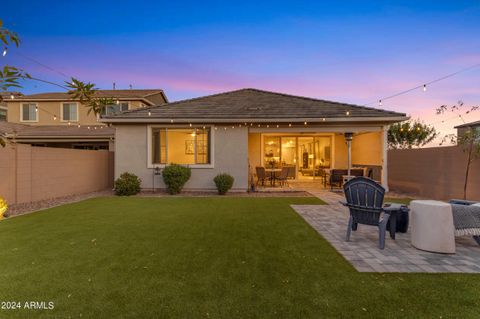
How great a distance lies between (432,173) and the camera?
905 cm

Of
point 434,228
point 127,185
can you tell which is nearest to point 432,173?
point 434,228

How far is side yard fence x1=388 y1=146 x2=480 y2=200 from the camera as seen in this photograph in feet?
25.1

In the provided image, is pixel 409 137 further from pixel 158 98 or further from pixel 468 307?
pixel 468 307

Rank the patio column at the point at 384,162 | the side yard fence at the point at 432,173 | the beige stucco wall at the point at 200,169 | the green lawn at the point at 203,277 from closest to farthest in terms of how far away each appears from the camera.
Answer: the green lawn at the point at 203,277 → the side yard fence at the point at 432,173 → the patio column at the point at 384,162 → the beige stucco wall at the point at 200,169

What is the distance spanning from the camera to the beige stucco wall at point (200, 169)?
411 inches

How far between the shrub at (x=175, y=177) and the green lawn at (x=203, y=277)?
14.1 ft

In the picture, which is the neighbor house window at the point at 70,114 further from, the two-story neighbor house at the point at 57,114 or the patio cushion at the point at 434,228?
the patio cushion at the point at 434,228

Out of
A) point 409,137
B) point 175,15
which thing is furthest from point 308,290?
point 409,137

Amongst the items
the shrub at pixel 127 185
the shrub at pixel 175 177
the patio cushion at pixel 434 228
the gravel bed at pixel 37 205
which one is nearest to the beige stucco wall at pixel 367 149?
the patio cushion at pixel 434 228

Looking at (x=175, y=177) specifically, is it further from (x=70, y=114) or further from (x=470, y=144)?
(x=70, y=114)

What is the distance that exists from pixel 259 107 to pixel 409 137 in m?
22.9

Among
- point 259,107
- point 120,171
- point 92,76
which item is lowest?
point 120,171

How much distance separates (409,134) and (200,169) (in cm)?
2525

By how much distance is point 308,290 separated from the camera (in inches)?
110
